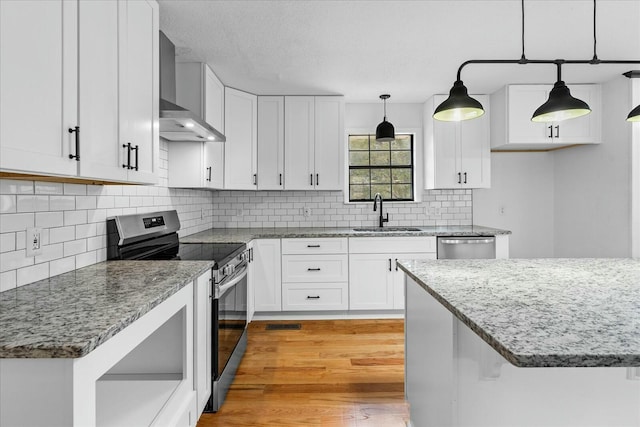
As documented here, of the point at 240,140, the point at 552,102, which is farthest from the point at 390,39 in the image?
the point at 240,140

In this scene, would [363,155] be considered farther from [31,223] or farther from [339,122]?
[31,223]

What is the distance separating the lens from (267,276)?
3758 mm

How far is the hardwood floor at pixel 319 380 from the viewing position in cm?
211

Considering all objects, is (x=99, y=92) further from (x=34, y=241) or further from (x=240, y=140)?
(x=240, y=140)

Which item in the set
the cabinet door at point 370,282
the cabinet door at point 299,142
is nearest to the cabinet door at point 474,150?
the cabinet door at point 370,282

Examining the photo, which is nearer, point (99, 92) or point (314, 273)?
point (99, 92)

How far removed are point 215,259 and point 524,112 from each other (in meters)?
3.34

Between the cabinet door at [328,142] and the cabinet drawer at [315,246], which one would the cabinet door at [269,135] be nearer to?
the cabinet door at [328,142]

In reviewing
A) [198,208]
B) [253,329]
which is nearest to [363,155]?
[198,208]

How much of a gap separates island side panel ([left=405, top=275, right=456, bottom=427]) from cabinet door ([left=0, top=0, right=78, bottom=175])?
4.75 ft

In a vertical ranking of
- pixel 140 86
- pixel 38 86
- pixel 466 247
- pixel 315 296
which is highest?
pixel 140 86

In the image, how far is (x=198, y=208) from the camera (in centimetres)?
385

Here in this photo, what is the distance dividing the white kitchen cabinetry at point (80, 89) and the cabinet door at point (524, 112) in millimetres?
3300

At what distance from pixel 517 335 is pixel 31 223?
181 cm
